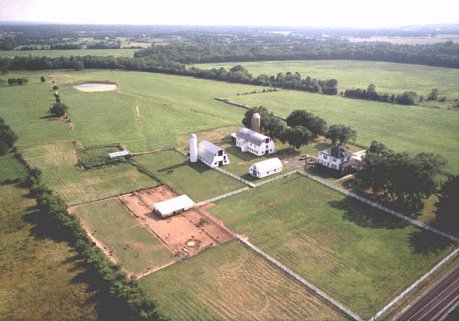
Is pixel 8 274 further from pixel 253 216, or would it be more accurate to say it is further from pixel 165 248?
pixel 253 216

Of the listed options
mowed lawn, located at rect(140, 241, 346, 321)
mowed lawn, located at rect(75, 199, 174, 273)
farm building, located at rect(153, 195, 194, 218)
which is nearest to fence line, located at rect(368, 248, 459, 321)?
mowed lawn, located at rect(140, 241, 346, 321)

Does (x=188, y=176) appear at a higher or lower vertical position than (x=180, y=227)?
higher

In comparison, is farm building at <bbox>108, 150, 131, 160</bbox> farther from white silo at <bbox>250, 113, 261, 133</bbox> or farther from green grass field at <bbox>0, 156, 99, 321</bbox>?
white silo at <bbox>250, 113, 261, 133</bbox>

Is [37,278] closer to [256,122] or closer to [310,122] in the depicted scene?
[256,122]

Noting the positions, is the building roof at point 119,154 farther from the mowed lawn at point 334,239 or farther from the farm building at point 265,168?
the mowed lawn at point 334,239

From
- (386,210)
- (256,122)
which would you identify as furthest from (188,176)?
(386,210)

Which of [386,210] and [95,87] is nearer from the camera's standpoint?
[386,210]

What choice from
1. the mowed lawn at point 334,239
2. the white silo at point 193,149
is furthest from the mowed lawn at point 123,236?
the white silo at point 193,149
